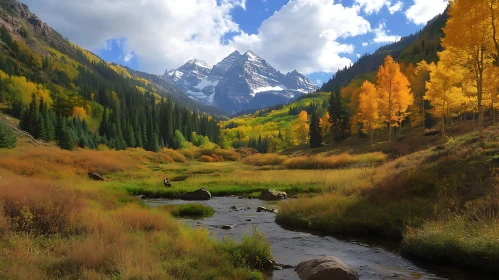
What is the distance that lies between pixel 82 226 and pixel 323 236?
12.3m

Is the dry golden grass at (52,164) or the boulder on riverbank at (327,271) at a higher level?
the dry golden grass at (52,164)

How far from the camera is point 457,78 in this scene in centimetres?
3544

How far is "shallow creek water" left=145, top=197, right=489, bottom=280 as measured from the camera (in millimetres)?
12305

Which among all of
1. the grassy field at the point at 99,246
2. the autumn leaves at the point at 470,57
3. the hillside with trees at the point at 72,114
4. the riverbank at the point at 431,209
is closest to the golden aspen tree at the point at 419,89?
the autumn leaves at the point at 470,57

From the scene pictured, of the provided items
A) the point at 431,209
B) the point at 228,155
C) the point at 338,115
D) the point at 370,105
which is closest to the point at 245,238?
the point at 431,209

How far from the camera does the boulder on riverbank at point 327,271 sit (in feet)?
37.3

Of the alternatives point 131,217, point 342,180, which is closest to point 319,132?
point 342,180

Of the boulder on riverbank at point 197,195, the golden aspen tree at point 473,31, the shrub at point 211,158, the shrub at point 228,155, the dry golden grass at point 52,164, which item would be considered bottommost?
the boulder on riverbank at point 197,195

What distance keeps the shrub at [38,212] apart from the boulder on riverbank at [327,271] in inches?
369

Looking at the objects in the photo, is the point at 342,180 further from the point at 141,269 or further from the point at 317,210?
the point at 141,269

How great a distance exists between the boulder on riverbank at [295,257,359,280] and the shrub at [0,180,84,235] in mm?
9368

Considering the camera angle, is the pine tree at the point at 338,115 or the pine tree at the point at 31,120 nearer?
the pine tree at the point at 31,120

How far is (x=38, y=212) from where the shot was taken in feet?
43.1

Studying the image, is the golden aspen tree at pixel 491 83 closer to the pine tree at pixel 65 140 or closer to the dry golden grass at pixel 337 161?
the dry golden grass at pixel 337 161
